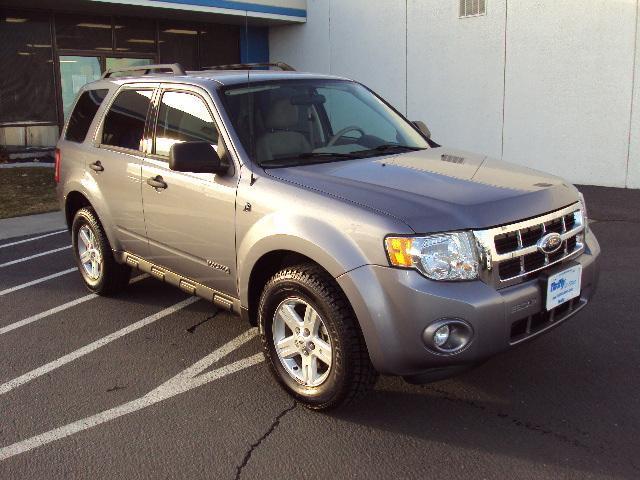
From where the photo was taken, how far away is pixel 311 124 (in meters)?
4.29

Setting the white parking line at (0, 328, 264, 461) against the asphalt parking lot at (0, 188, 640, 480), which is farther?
the white parking line at (0, 328, 264, 461)

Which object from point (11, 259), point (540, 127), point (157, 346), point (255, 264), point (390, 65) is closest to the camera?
point (255, 264)

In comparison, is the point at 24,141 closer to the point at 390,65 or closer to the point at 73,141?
the point at 390,65

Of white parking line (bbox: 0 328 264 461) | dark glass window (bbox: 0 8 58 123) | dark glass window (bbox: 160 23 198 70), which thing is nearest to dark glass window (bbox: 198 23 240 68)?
dark glass window (bbox: 160 23 198 70)

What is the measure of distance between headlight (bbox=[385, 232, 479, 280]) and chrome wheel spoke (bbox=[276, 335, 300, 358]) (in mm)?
882

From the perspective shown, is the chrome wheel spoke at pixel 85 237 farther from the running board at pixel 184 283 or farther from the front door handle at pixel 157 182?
the front door handle at pixel 157 182

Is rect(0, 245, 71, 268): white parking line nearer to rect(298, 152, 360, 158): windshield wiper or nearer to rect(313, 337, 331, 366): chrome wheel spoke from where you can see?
rect(298, 152, 360, 158): windshield wiper

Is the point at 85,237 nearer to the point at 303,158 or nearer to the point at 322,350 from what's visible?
the point at 303,158

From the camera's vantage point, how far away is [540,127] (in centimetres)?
1206

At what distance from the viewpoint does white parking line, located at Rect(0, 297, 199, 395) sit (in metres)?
4.02

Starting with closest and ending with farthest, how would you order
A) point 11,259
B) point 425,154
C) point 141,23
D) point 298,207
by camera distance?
point 298,207 → point 425,154 → point 11,259 → point 141,23

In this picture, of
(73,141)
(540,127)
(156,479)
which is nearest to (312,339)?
(156,479)

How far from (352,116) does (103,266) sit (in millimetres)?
2419

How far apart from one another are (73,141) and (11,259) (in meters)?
2.17
